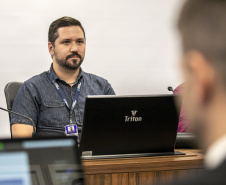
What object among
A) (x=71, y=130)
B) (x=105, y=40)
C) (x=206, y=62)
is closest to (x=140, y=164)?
(x=71, y=130)

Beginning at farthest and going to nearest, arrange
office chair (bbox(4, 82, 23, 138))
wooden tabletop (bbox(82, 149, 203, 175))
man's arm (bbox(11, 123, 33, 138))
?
office chair (bbox(4, 82, 23, 138)), man's arm (bbox(11, 123, 33, 138)), wooden tabletop (bbox(82, 149, 203, 175))

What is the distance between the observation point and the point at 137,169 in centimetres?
178

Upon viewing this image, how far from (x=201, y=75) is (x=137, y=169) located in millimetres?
1370

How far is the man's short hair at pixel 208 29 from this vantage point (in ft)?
1.47

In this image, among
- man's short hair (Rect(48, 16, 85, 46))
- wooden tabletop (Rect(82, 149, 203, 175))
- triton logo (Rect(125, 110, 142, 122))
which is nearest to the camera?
wooden tabletop (Rect(82, 149, 203, 175))

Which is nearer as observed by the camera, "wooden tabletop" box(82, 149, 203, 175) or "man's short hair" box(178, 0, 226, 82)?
"man's short hair" box(178, 0, 226, 82)

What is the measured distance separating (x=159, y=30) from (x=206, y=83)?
3473 mm

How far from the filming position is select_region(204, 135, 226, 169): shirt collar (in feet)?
1.34

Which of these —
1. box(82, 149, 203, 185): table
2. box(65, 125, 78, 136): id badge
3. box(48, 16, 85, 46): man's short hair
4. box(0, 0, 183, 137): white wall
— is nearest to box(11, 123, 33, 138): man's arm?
box(65, 125, 78, 136): id badge

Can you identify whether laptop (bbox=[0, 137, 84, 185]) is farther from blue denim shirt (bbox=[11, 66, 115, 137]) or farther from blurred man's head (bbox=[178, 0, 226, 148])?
blue denim shirt (bbox=[11, 66, 115, 137])

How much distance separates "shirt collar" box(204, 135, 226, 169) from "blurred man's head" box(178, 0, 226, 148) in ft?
0.04

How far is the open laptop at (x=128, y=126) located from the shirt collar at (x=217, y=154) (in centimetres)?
135

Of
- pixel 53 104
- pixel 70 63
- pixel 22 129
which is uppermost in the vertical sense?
pixel 70 63

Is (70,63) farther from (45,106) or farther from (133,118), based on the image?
(133,118)
